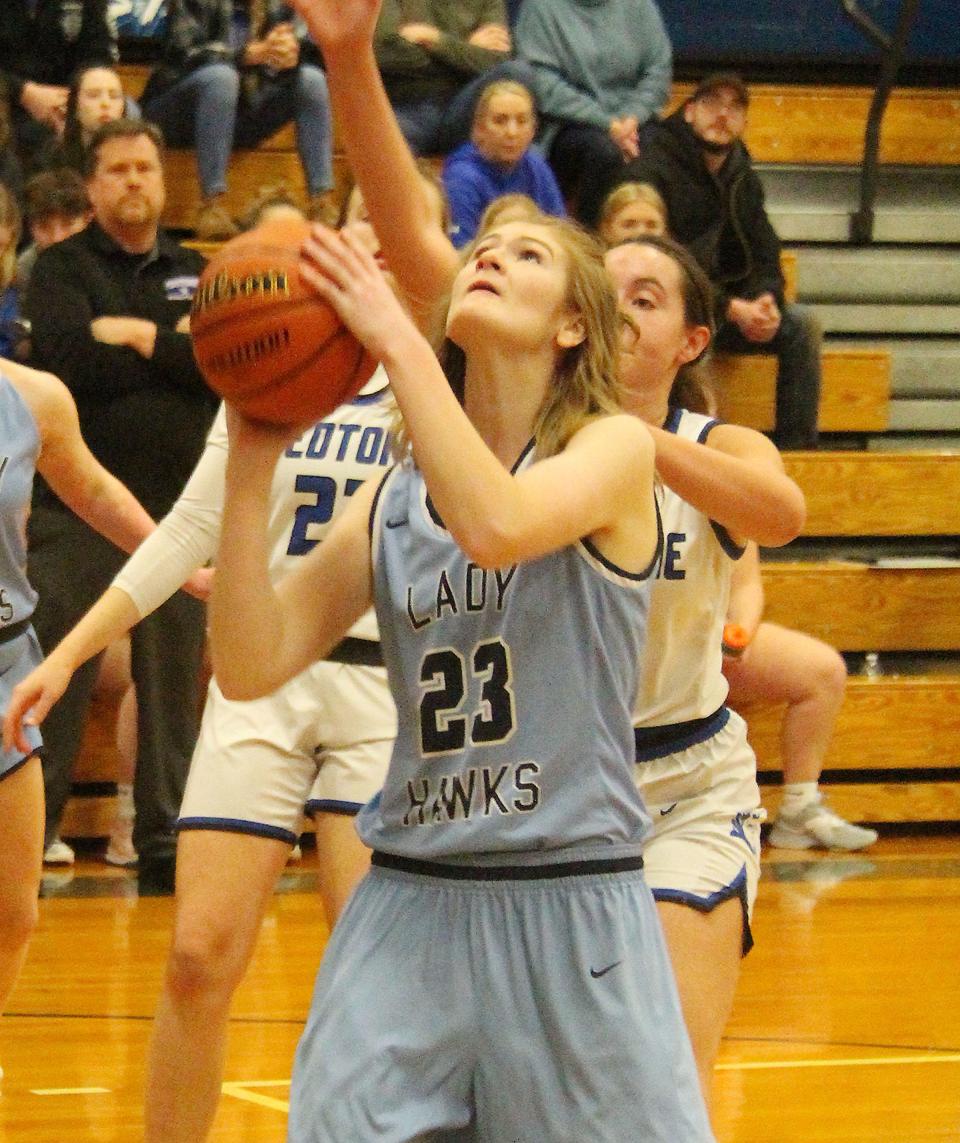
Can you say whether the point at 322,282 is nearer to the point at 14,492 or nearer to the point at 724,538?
the point at 724,538

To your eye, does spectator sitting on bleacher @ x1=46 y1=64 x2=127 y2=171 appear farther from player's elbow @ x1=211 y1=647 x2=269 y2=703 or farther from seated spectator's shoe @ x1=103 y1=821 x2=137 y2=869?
player's elbow @ x1=211 y1=647 x2=269 y2=703

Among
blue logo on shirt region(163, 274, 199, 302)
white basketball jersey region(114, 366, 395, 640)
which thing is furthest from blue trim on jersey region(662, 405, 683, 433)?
blue logo on shirt region(163, 274, 199, 302)

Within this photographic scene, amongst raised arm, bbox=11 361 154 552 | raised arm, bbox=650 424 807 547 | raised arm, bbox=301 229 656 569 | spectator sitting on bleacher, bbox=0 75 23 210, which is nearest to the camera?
raised arm, bbox=301 229 656 569

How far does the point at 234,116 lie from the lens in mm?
8875

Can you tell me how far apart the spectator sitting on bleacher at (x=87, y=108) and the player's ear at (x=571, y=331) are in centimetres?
548

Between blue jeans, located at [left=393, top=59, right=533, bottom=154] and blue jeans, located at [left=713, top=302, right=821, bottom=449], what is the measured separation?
141cm

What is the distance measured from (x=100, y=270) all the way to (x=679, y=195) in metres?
2.83

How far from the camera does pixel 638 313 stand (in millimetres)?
3672

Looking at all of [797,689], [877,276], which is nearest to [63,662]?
[797,689]

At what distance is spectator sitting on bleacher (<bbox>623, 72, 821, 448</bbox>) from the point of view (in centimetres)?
870

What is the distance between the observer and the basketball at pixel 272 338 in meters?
2.38

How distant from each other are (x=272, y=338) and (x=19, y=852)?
6.05 feet

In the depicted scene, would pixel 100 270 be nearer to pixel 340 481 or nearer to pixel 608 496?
pixel 340 481

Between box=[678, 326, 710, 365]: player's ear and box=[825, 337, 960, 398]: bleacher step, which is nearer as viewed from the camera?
box=[678, 326, 710, 365]: player's ear
